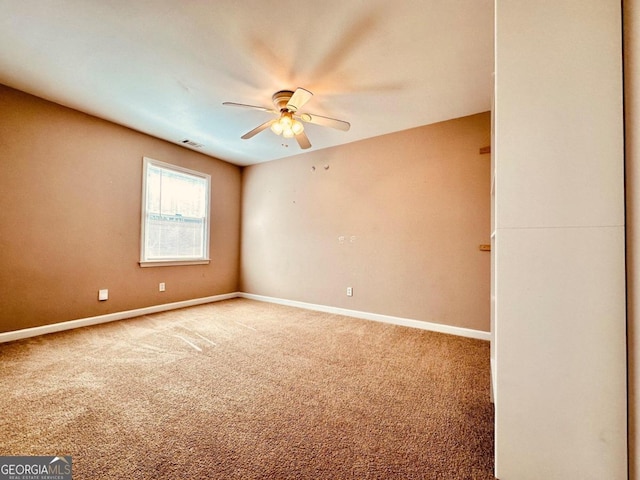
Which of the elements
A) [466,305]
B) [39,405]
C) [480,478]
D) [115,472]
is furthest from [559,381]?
[39,405]

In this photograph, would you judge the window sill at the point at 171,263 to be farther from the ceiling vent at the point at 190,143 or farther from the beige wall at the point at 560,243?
the beige wall at the point at 560,243

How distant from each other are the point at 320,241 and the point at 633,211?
11.1 ft

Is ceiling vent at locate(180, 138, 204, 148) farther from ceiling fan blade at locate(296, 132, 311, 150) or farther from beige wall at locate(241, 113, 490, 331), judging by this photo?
ceiling fan blade at locate(296, 132, 311, 150)

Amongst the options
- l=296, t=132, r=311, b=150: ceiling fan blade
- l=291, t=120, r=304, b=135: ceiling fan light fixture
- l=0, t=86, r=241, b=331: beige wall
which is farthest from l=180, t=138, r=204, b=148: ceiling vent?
l=291, t=120, r=304, b=135: ceiling fan light fixture

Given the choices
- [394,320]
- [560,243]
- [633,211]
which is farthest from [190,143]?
[633,211]

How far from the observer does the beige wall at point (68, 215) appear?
2.63 meters

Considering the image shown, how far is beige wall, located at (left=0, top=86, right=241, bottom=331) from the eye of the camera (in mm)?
2635

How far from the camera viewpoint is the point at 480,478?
3.66ft

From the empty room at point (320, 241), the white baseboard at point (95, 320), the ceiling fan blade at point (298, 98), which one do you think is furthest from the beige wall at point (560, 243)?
the white baseboard at point (95, 320)

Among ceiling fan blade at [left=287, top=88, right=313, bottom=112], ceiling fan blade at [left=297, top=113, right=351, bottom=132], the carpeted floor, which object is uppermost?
ceiling fan blade at [left=287, top=88, right=313, bottom=112]

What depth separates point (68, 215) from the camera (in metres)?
3.00

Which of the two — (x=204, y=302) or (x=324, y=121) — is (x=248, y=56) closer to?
(x=324, y=121)

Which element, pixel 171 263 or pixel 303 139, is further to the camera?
pixel 171 263

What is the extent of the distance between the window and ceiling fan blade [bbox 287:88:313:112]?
2654 millimetres
